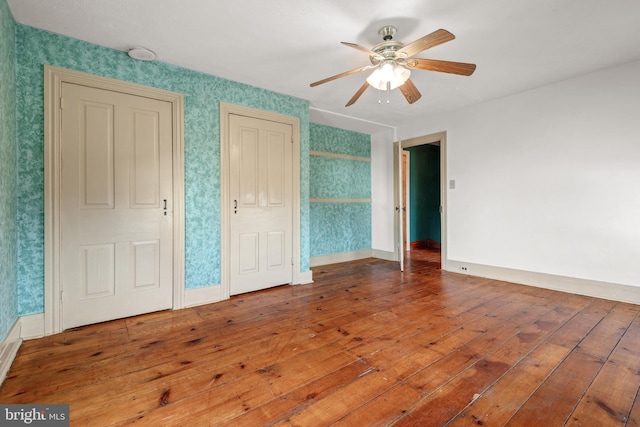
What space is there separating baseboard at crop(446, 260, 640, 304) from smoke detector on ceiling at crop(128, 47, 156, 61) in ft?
15.2

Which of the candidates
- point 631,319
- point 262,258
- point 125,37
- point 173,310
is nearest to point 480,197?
point 631,319

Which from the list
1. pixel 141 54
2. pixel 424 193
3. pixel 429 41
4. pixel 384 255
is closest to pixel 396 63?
pixel 429 41

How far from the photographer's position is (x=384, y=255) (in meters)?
5.66

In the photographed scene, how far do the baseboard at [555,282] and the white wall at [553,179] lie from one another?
0.06 meters

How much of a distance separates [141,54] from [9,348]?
252 centimetres

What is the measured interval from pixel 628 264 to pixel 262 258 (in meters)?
4.00

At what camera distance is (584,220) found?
3322 millimetres

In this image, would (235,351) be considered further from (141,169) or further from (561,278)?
(561,278)

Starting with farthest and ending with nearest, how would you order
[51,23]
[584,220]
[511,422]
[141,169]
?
[584,220] → [141,169] → [51,23] → [511,422]

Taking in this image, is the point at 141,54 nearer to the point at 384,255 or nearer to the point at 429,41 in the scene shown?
the point at 429,41

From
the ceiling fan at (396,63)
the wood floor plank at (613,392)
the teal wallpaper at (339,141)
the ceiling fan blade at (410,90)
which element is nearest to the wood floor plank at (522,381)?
the wood floor plank at (613,392)

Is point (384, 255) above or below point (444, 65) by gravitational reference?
below

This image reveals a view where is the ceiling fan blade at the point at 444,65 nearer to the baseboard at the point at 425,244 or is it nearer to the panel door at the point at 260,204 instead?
the panel door at the point at 260,204

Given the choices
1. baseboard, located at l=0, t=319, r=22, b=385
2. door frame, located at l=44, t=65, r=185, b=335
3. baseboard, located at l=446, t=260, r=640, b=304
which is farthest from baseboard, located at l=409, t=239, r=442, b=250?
baseboard, located at l=0, t=319, r=22, b=385
